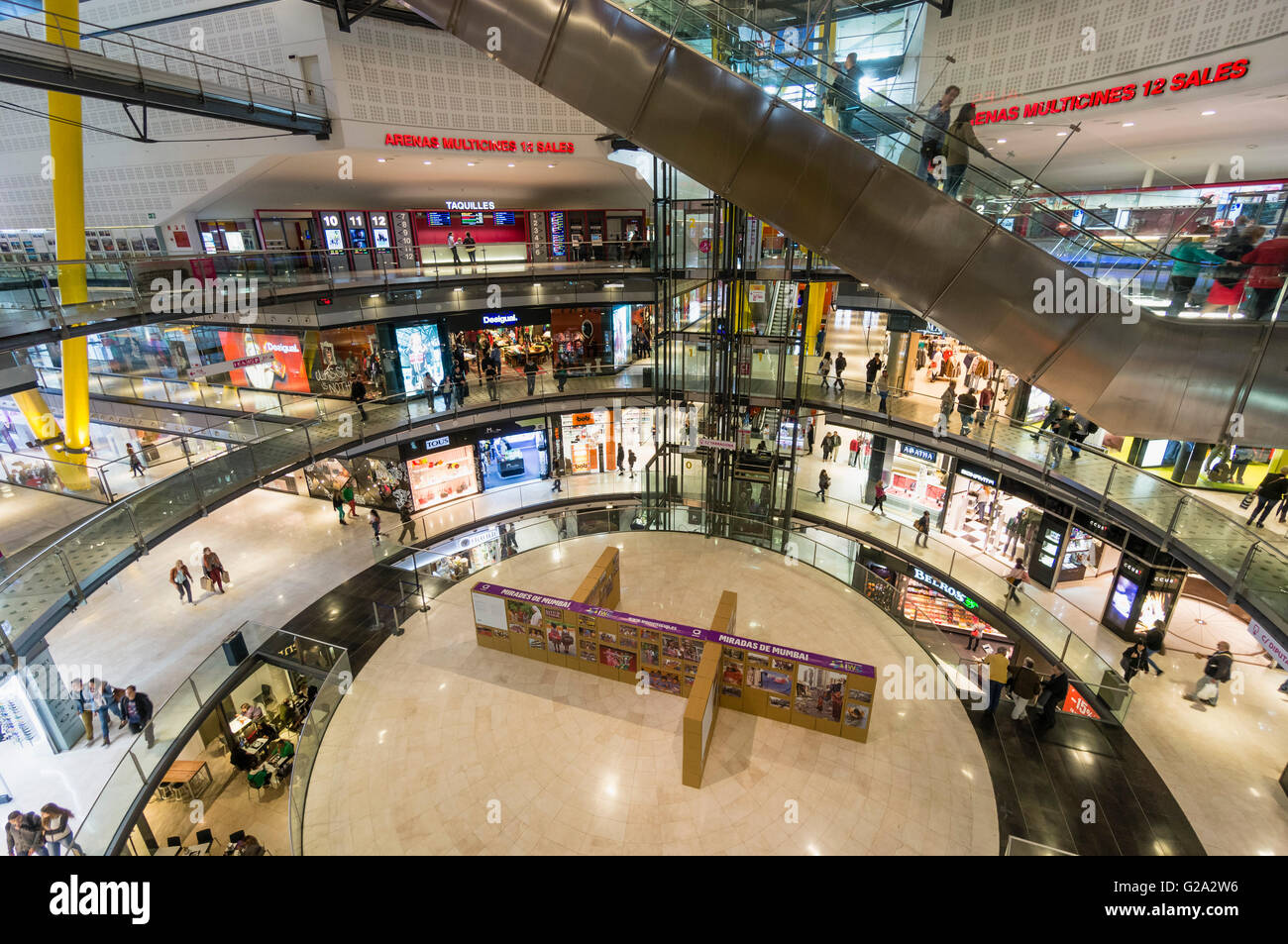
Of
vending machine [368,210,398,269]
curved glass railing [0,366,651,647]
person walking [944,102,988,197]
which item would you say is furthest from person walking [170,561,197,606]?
person walking [944,102,988,197]

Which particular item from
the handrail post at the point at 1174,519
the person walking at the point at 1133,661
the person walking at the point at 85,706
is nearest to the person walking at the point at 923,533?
the person walking at the point at 1133,661

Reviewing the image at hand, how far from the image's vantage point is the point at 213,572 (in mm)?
Answer: 13609

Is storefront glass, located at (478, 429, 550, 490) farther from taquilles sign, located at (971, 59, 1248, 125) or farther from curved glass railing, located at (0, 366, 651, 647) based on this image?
taquilles sign, located at (971, 59, 1248, 125)

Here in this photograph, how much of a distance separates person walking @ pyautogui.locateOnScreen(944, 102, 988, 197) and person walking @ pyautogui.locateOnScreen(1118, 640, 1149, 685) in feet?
35.9

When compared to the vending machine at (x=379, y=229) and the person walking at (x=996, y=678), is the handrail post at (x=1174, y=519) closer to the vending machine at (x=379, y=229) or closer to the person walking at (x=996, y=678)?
the person walking at (x=996, y=678)

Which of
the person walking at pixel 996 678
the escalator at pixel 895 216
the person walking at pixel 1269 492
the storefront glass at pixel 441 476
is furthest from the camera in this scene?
the storefront glass at pixel 441 476

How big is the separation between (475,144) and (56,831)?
18361 mm

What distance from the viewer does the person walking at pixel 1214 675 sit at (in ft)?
35.7

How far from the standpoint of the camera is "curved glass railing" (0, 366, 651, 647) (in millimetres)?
7891

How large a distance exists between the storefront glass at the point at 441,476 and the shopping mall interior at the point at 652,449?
0.18 meters

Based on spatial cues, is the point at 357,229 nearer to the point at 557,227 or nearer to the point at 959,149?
the point at 557,227

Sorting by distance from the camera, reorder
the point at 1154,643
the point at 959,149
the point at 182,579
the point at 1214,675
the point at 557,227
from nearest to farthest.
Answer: the point at 959,149 < the point at 1214,675 < the point at 1154,643 < the point at 182,579 < the point at 557,227

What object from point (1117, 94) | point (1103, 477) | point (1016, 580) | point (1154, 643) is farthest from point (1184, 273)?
point (1154, 643)

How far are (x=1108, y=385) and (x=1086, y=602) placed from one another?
11617 mm
